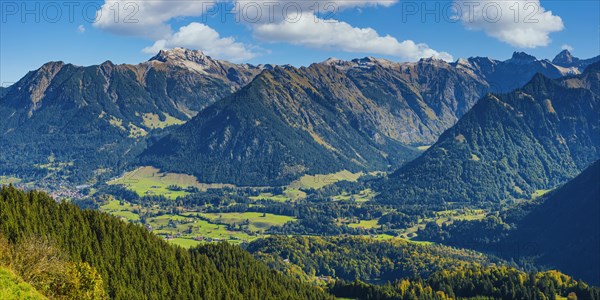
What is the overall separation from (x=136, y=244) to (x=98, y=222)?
41.6 feet

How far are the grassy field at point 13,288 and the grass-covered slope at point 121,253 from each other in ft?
116

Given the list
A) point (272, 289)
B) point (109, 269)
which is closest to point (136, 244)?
point (109, 269)

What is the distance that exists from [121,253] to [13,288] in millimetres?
72949

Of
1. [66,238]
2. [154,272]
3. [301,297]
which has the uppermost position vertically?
[66,238]

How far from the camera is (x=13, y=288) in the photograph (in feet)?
270

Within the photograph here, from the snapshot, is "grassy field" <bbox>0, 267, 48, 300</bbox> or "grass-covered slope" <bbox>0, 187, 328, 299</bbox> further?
"grass-covered slope" <bbox>0, 187, 328, 299</bbox>

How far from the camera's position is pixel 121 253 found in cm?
15450

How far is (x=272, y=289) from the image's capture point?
190875 millimetres

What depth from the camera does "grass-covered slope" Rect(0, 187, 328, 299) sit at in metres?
135

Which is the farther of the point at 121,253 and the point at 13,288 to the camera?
the point at 121,253

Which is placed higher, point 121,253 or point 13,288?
point 13,288

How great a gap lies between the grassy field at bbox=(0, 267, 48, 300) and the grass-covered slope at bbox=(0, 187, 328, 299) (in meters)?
35.4

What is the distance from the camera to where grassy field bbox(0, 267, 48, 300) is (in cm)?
7988

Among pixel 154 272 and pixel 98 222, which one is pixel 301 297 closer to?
pixel 154 272
